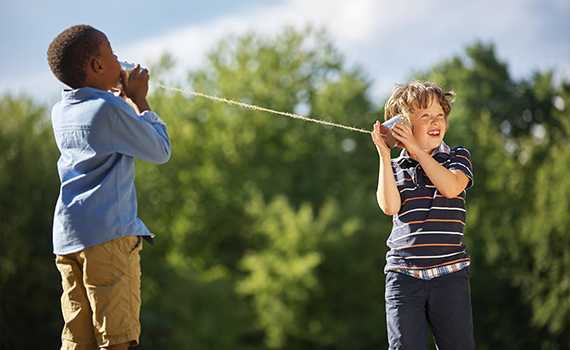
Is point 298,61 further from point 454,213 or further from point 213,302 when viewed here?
point 454,213

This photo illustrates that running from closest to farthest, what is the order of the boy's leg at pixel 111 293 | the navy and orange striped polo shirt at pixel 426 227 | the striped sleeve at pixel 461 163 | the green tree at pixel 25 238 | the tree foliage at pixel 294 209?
the boy's leg at pixel 111 293 → the navy and orange striped polo shirt at pixel 426 227 → the striped sleeve at pixel 461 163 → the green tree at pixel 25 238 → the tree foliage at pixel 294 209

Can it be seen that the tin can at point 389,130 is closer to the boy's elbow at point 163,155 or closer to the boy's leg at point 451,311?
the boy's leg at point 451,311

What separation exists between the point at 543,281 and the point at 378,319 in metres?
5.55

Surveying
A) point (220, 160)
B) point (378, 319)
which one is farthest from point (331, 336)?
point (220, 160)

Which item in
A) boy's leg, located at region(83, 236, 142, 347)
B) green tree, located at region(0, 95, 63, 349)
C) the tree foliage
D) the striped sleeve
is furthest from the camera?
the tree foliage

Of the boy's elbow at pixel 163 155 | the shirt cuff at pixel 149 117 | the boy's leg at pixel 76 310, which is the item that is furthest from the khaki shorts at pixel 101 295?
the shirt cuff at pixel 149 117

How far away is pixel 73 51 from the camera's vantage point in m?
2.34

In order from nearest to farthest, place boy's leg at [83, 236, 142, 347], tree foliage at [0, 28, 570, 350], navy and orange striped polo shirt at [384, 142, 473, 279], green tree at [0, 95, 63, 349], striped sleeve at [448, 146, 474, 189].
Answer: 1. boy's leg at [83, 236, 142, 347]
2. navy and orange striped polo shirt at [384, 142, 473, 279]
3. striped sleeve at [448, 146, 474, 189]
4. green tree at [0, 95, 63, 349]
5. tree foliage at [0, 28, 570, 350]

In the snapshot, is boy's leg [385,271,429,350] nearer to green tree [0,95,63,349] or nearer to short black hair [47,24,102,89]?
short black hair [47,24,102,89]

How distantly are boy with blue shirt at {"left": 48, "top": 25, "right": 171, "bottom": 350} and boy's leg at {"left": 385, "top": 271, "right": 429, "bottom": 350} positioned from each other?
3.61 feet

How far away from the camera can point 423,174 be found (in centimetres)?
266

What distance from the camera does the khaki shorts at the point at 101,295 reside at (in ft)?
7.41

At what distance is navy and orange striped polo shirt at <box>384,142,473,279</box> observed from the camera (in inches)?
98.1

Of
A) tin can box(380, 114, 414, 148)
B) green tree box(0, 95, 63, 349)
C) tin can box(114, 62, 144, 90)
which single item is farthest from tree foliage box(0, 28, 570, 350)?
tin can box(380, 114, 414, 148)
